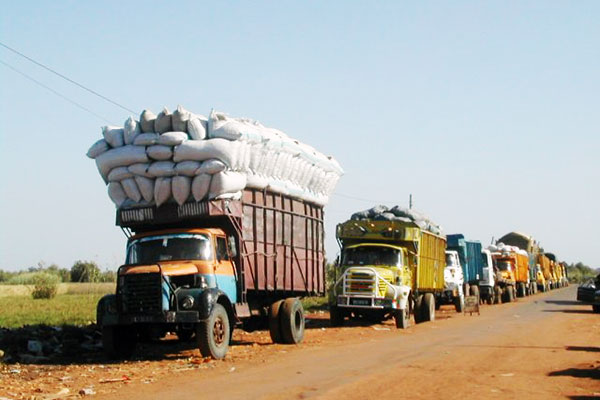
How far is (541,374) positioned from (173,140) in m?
8.18

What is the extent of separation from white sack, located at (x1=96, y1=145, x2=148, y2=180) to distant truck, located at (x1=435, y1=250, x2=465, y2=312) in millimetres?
18805

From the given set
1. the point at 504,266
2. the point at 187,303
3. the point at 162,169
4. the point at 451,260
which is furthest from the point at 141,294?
the point at 504,266

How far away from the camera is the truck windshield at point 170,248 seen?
622 inches

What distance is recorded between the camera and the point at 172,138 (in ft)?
52.1

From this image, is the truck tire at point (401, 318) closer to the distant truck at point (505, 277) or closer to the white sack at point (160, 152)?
the white sack at point (160, 152)

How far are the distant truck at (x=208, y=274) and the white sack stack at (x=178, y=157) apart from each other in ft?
1.06

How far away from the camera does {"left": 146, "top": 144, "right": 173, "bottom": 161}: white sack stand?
15.9 metres

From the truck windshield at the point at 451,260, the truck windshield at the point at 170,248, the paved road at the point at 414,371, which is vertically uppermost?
the truck windshield at the point at 451,260

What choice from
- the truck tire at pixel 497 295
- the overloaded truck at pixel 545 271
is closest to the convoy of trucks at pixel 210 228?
the truck tire at pixel 497 295

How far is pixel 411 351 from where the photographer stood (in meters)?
15.9

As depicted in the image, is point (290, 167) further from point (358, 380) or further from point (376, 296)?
point (358, 380)

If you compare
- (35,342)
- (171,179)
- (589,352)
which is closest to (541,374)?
(589,352)

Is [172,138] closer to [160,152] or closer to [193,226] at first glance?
[160,152]

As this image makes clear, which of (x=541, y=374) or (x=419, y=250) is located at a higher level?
(x=419, y=250)
